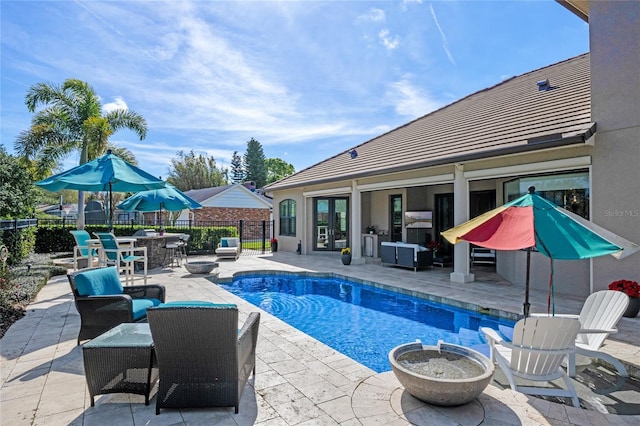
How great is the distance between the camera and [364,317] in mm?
6629

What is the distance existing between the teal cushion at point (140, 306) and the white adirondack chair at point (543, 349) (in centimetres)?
397

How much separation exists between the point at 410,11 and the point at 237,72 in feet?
17.6

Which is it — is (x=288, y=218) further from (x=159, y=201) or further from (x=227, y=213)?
(x=227, y=213)

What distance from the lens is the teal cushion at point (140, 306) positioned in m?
4.10

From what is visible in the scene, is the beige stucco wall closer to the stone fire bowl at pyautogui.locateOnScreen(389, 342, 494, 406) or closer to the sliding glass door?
the stone fire bowl at pyautogui.locateOnScreen(389, 342, 494, 406)

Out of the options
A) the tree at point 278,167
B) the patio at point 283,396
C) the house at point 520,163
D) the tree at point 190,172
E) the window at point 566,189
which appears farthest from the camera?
the tree at point 278,167

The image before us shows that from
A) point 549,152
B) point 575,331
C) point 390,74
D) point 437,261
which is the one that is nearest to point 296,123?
point 390,74

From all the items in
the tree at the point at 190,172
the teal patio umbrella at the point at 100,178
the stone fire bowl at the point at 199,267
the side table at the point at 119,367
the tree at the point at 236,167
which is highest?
the tree at the point at 236,167

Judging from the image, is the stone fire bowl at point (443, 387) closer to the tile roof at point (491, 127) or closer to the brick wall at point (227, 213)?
the tile roof at point (491, 127)

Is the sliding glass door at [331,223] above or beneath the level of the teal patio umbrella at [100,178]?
beneath

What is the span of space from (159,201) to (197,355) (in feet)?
30.3

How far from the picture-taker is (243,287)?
9.36 meters

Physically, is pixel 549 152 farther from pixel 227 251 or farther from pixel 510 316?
pixel 227 251

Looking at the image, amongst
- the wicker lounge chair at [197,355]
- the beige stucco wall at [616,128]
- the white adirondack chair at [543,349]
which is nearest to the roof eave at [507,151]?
the beige stucco wall at [616,128]
